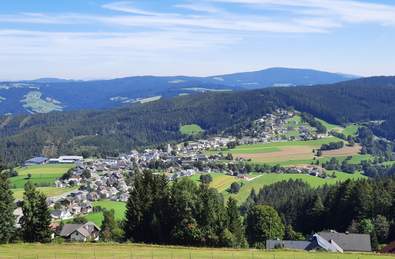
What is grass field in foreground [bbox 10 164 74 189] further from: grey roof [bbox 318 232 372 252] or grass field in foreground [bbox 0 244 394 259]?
grass field in foreground [bbox 0 244 394 259]

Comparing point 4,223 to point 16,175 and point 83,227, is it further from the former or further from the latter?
point 16,175

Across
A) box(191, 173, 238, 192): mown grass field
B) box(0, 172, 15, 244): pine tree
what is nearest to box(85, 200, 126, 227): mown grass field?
box(191, 173, 238, 192): mown grass field

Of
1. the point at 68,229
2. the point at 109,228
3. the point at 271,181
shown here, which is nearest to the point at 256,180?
the point at 271,181

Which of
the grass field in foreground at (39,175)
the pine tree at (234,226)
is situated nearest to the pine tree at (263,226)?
the pine tree at (234,226)

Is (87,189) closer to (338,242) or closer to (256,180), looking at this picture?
(256,180)

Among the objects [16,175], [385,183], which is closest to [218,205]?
[385,183]

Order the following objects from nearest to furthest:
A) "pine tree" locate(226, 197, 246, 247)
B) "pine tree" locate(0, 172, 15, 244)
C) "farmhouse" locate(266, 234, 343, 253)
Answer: "pine tree" locate(0, 172, 15, 244), "pine tree" locate(226, 197, 246, 247), "farmhouse" locate(266, 234, 343, 253)

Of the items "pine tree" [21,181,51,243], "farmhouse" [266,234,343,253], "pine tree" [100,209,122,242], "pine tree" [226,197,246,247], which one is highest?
"pine tree" [21,181,51,243]
